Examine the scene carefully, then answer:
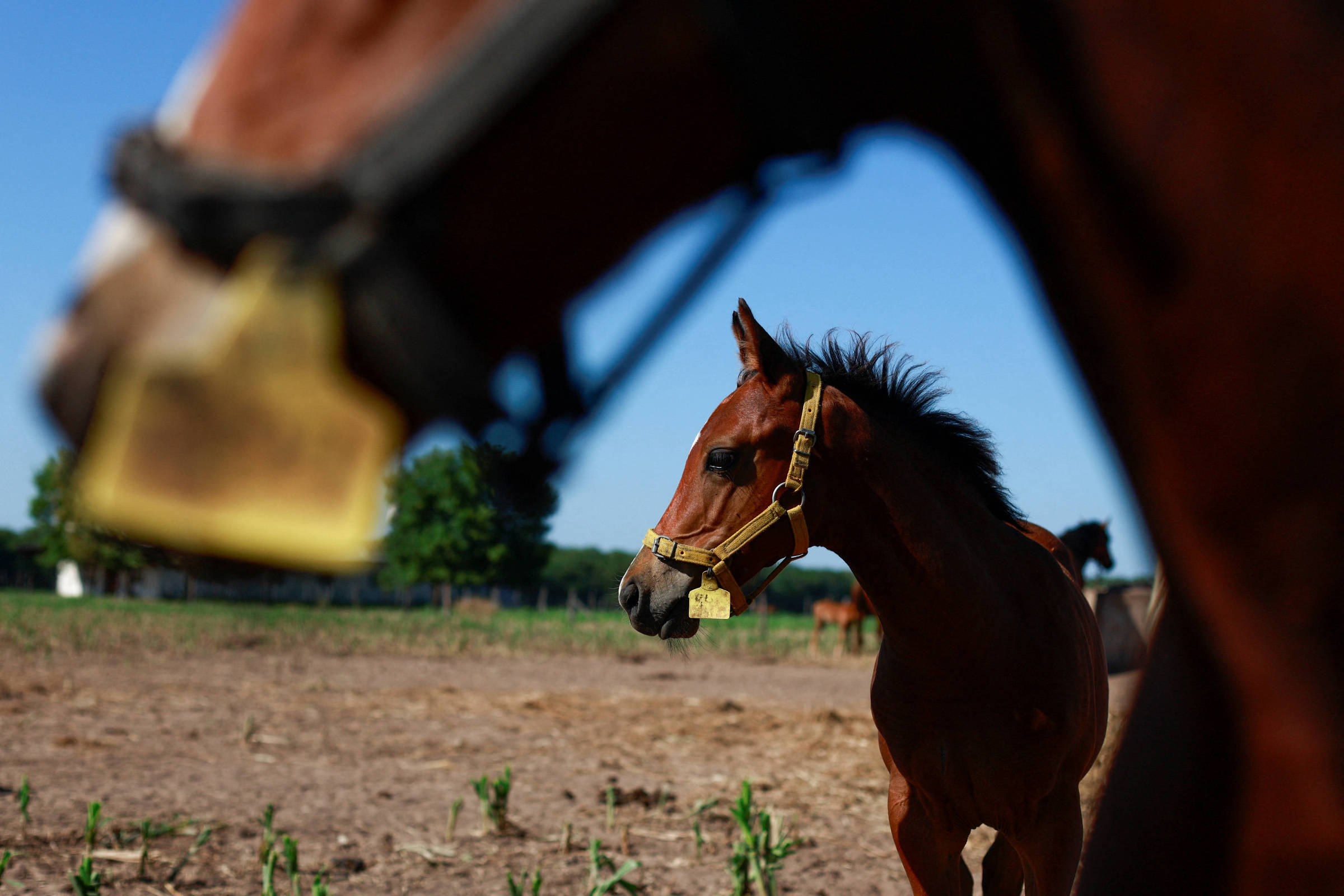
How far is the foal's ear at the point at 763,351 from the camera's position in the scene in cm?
252

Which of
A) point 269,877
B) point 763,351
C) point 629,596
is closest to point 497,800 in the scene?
point 269,877

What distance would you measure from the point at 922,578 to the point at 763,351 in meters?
0.79

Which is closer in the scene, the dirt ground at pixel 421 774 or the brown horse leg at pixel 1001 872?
the brown horse leg at pixel 1001 872

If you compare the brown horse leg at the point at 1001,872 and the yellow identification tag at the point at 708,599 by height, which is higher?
the yellow identification tag at the point at 708,599

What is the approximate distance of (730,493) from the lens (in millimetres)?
2488

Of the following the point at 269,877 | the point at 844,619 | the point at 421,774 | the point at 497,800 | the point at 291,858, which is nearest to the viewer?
the point at 269,877

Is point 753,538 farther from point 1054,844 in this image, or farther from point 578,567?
point 578,567

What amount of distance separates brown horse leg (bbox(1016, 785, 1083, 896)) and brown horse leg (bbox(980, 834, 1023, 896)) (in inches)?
44.1

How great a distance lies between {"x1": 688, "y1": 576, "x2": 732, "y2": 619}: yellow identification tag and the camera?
93.5 inches

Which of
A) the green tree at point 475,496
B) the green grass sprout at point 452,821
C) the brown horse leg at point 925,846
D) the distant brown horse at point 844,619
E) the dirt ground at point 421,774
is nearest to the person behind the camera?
the green tree at point 475,496

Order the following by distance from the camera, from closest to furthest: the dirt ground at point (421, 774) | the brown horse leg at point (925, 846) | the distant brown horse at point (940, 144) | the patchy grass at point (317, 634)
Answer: the distant brown horse at point (940, 144)
the brown horse leg at point (925, 846)
the dirt ground at point (421, 774)
the patchy grass at point (317, 634)

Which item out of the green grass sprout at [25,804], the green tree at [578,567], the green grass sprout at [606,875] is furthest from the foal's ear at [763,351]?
the green tree at [578,567]

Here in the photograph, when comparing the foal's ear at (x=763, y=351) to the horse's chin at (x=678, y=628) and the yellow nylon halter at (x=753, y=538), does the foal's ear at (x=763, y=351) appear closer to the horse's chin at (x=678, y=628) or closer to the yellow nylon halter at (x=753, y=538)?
the yellow nylon halter at (x=753, y=538)

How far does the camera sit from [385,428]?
773 millimetres
